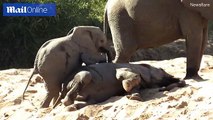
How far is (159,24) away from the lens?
22.9 feet

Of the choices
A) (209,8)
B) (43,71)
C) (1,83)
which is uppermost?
(209,8)

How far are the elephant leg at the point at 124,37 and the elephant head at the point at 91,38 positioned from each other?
66cm

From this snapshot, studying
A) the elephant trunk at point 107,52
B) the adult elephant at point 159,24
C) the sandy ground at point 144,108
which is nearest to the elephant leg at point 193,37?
the adult elephant at point 159,24

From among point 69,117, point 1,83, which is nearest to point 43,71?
point 69,117

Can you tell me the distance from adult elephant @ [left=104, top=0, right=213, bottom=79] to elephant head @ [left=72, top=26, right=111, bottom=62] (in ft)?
2.19

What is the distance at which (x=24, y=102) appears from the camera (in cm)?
694

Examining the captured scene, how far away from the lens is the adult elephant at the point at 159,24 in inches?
262

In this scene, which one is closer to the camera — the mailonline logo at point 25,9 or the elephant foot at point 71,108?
the elephant foot at point 71,108

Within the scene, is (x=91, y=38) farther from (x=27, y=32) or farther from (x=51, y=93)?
(x=27, y=32)

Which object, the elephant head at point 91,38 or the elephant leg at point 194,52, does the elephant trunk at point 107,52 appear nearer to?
the elephant head at point 91,38

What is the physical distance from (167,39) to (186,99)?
1.72 metres

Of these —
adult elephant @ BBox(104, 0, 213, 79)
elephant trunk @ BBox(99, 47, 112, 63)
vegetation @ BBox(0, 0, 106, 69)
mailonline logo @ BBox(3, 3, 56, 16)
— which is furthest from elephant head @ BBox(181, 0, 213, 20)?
vegetation @ BBox(0, 0, 106, 69)

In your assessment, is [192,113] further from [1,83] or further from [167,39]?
[1,83]

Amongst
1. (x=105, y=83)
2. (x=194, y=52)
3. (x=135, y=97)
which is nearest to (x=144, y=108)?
(x=135, y=97)
